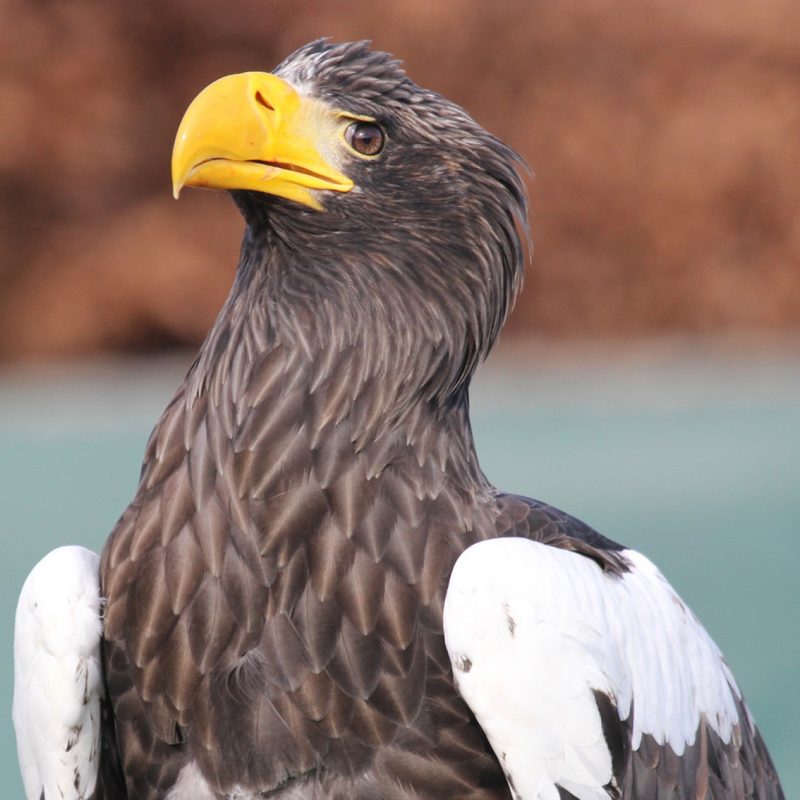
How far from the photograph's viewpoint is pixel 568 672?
210 cm

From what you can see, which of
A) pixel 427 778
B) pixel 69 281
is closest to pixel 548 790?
pixel 427 778

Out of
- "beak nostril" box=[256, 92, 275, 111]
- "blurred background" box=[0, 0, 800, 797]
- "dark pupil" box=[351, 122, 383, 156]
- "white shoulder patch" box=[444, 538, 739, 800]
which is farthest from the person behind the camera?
"blurred background" box=[0, 0, 800, 797]

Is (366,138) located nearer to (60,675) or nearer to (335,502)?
(335,502)

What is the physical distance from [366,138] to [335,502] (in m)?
0.57

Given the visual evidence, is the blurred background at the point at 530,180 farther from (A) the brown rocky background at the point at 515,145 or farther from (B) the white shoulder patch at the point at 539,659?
(B) the white shoulder patch at the point at 539,659

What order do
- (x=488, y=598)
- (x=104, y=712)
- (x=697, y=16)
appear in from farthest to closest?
(x=697, y=16) < (x=104, y=712) < (x=488, y=598)

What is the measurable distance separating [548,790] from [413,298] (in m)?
0.77

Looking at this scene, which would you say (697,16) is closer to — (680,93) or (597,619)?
(680,93)

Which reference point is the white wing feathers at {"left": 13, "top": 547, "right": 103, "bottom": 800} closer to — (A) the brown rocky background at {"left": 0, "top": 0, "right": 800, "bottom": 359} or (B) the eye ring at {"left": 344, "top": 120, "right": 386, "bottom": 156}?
(B) the eye ring at {"left": 344, "top": 120, "right": 386, "bottom": 156}

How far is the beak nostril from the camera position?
2.18 metres

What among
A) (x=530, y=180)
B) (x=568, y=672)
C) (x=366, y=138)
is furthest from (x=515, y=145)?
(x=568, y=672)

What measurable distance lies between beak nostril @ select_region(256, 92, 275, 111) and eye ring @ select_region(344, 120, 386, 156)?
13cm

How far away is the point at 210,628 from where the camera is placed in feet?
7.14

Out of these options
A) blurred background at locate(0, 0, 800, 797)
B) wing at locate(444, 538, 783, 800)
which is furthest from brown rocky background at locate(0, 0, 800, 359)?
wing at locate(444, 538, 783, 800)
